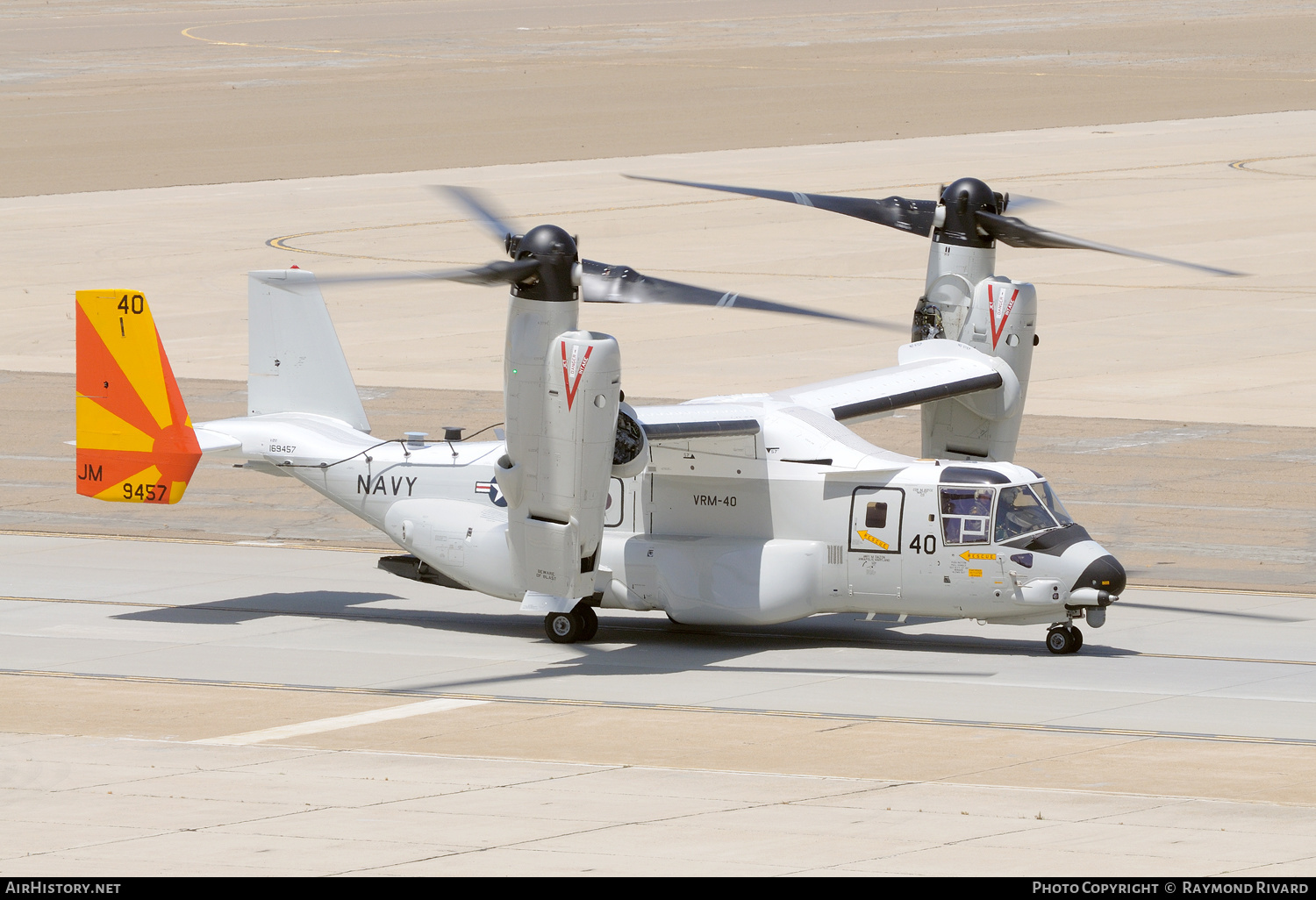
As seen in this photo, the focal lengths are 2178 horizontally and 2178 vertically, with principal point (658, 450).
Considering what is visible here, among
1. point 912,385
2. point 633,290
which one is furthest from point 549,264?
point 912,385

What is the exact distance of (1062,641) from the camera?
94.0 feet

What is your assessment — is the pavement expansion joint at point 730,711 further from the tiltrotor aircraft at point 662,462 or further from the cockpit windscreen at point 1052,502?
the cockpit windscreen at point 1052,502

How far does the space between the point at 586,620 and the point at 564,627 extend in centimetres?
32

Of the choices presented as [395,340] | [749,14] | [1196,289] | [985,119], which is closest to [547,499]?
[395,340]

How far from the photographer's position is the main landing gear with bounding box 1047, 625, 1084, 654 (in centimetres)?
2864

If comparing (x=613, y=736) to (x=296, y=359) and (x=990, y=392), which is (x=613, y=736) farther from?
(x=296, y=359)

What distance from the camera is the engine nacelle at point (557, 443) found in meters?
26.3

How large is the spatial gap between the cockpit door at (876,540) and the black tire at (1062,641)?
222 centimetres

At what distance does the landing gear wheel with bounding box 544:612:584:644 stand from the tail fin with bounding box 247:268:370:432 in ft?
15.3

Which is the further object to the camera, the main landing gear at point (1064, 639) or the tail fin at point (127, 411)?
the tail fin at point (127, 411)

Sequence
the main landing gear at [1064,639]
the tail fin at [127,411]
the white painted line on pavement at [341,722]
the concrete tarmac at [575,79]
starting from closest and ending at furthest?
1. the white painted line on pavement at [341,722]
2. the main landing gear at [1064,639]
3. the tail fin at [127,411]
4. the concrete tarmac at [575,79]

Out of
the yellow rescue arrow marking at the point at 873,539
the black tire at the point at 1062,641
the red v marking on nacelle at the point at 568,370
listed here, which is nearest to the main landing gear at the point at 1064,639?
the black tire at the point at 1062,641

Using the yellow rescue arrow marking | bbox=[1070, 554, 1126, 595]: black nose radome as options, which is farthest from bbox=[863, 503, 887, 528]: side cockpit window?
bbox=[1070, 554, 1126, 595]: black nose radome

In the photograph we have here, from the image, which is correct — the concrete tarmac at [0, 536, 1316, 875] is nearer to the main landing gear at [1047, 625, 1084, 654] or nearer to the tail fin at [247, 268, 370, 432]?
the main landing gear at [1047, 625, 1084, 654]
